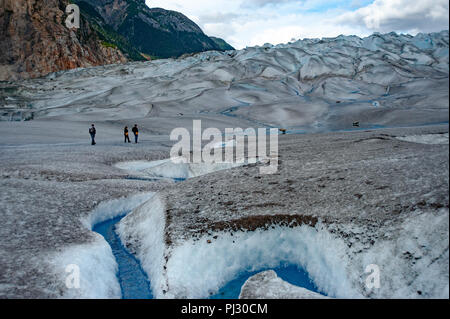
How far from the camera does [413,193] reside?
8.45 meters

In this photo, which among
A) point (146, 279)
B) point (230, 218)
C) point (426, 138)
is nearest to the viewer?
point (146, 279)

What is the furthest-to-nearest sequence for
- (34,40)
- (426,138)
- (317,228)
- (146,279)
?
(34,40)
(426,138)
(146,279)
(317,228)

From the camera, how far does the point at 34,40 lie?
3688 inches

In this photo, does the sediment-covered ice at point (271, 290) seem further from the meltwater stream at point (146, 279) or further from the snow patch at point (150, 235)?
the snow patch at point (150, 235)

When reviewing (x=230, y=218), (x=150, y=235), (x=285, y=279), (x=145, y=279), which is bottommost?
(x=145, y=279)

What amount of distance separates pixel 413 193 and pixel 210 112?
1791 inches

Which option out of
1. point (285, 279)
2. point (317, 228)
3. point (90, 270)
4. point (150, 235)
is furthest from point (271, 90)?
point (90, 270)

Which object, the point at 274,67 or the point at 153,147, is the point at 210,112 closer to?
the point at 153,147

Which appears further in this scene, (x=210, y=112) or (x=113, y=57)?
(x=113, y=57)

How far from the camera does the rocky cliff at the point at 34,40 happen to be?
91.2 m

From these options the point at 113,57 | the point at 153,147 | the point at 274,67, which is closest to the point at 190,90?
the point at 274,67

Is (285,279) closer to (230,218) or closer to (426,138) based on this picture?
(230,218)

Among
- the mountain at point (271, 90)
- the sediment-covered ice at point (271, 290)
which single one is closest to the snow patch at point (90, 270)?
the sediment-covered ice at point (271, 290)

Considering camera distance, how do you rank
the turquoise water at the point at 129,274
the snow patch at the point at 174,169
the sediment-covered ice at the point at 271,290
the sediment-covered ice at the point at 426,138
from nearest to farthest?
the sediment-covered ice at the point at 271,290 → the turquoise water at the point at 129,274 → the sediment-covered ice at the point at 426,138 → the snow patch at the point at 174,169
